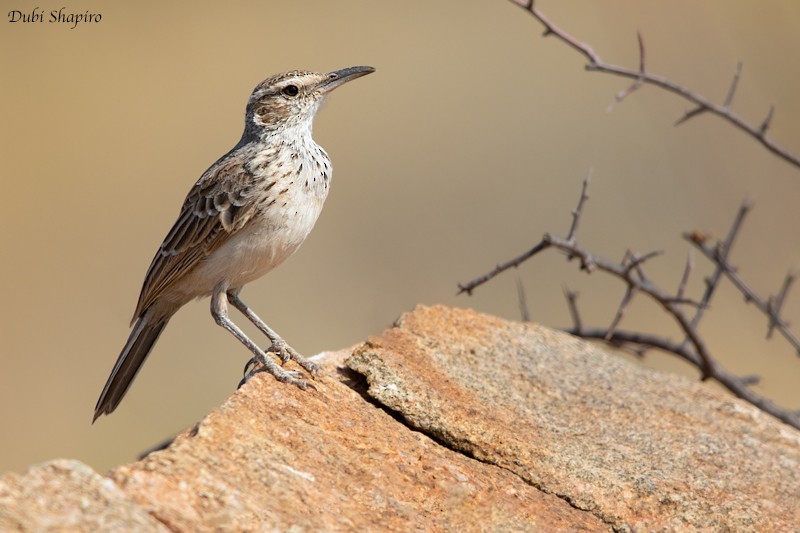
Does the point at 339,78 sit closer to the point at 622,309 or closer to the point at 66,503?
the point at 622,309

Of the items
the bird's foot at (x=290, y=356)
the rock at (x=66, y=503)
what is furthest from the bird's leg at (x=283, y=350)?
→ the rock at (x=66, y=503)

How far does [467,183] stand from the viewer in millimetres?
14547

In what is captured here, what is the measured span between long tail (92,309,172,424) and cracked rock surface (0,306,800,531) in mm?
1137

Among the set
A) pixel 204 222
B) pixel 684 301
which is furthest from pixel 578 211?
pixel 204 222

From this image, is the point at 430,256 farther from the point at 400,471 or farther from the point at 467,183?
the point at 400,471

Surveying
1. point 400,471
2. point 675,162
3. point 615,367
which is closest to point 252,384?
point 400,471

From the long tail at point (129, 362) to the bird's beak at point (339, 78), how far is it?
154cm

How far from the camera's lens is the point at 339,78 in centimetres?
541

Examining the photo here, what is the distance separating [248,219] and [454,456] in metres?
1.68

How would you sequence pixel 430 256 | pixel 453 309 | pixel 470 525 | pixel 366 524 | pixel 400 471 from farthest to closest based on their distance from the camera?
1. pixel 430 256
2. pixel 453 309
3. pixel 400 471
4. pixel 470 525
5. pixel 366 524

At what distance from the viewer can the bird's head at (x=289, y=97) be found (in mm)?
5312

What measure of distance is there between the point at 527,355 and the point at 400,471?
5.50ft

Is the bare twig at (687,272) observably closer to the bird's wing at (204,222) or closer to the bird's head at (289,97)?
the bird's head at (289,97)

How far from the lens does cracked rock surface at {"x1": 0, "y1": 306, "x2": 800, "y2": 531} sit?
9.62 ft
